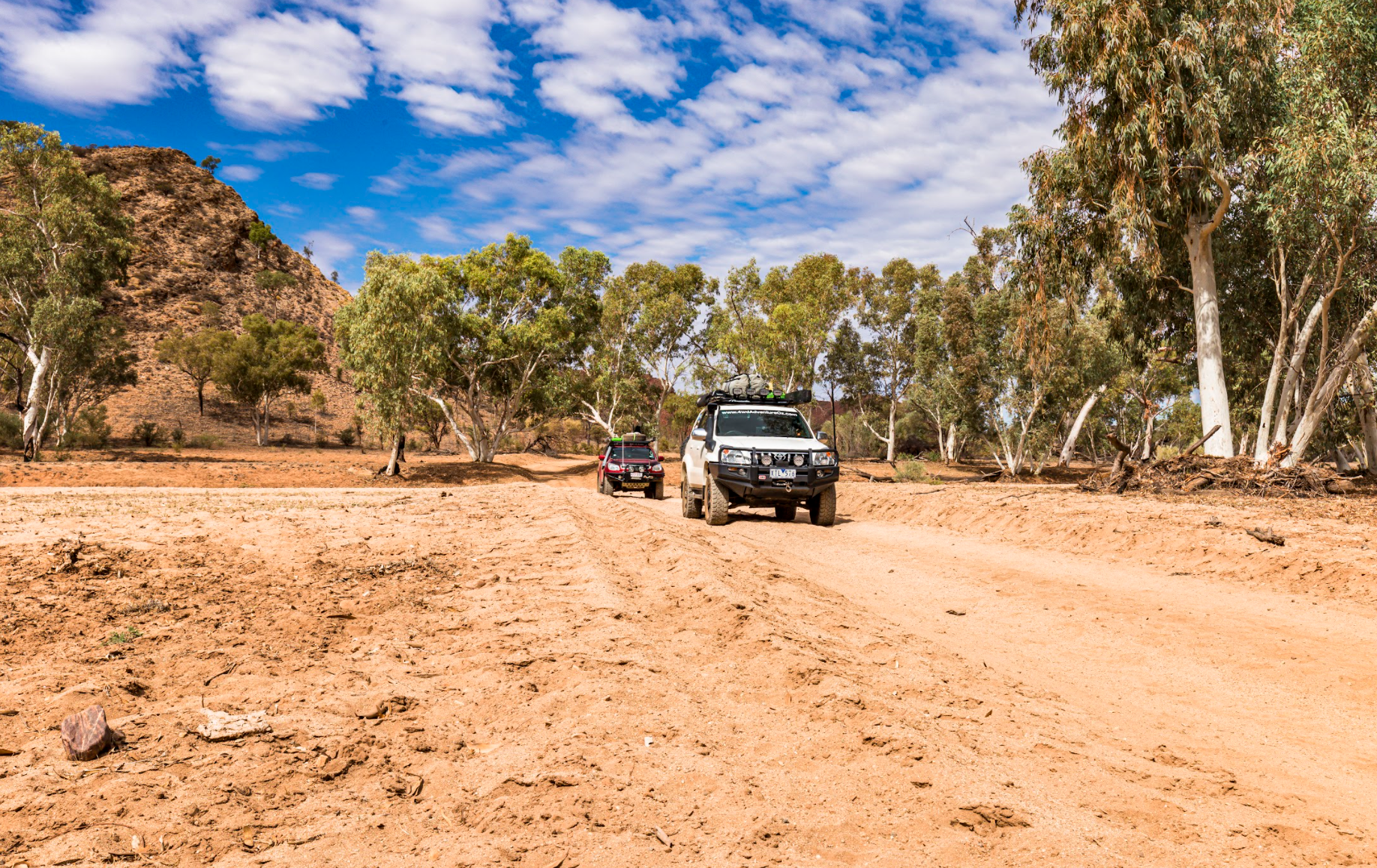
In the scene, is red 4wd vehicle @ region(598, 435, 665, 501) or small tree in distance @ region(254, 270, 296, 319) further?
small tree in distance @ region(254, 270, 296, 319)

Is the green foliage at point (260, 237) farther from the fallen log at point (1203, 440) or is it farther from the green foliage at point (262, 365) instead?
the fallen log at point (1203, 440)

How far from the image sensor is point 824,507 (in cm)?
1369

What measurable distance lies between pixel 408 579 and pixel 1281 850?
7104mm

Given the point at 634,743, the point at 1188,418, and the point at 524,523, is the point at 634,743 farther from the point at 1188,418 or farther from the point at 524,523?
the point at 1188,418

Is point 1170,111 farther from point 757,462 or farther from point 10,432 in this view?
point 10,432

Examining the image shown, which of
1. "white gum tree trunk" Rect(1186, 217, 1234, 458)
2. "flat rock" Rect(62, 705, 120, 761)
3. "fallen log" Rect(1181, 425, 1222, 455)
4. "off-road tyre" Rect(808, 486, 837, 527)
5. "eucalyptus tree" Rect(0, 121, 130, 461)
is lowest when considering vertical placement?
"flat rock" Rect(62, 705, 120, 761)

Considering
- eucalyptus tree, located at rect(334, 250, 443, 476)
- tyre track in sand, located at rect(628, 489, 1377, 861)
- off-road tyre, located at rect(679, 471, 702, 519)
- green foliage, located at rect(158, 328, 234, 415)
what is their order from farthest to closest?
green foliage, located at rect(158, 328, 234, 415), eucalyptus tree, located at rect(334, 250, 443, 476), off-road tyre, located at rect(679, 471, 702, 519), tyre track in sand, located at rect(628, 489, 1377, 861)

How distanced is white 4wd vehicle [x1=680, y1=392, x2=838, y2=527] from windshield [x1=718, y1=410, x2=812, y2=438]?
14mm

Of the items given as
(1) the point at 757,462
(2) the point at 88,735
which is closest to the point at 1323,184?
(1) the point at 757,462

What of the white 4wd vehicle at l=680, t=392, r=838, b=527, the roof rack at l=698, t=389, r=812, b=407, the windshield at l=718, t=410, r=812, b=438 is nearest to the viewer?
the white 4wd vehicle at l=680, t=392, r=838, b=527

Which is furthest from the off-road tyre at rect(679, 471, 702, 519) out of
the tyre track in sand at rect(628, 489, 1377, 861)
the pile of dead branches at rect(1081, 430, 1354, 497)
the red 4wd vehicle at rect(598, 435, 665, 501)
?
the pile of dead branches at rect(1081, 430, 1354, 497)

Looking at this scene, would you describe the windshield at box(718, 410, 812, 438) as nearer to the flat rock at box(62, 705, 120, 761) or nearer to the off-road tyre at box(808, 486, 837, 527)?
the off-road tyre at box(808, 486, 837, 527)

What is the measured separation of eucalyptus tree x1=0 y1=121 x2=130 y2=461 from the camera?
29.8 m

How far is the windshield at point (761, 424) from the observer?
1385 cm
